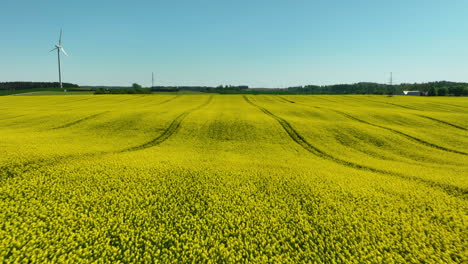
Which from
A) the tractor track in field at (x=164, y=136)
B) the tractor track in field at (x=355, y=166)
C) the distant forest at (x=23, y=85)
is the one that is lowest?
the tractor track in field at (x=355, y=166)

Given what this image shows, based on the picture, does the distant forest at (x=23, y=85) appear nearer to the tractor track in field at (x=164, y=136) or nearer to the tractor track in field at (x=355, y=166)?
the tractor track in field at (x=164, y=136)

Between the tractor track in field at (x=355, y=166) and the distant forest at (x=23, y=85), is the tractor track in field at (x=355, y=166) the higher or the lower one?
the lower one

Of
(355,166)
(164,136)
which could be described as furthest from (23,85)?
(355,166)

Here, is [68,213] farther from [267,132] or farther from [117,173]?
[267,132]

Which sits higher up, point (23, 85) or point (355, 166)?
point (23, 85)

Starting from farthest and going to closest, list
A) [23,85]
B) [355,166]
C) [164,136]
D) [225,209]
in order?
[23,85], [164,136], [355,166], [225,209]

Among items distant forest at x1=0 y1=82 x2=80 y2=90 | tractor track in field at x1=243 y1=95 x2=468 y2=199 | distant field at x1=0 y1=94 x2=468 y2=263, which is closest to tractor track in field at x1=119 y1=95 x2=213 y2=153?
distant field at x1=0 y1=94 x2=468 y2=263

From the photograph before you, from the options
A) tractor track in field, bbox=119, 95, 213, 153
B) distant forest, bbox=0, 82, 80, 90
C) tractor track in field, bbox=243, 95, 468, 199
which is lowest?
tractor track in field, bbox=243, 95, 468, 199

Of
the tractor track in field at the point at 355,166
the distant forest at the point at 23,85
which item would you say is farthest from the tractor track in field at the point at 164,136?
the distant forest at the point at 23,85

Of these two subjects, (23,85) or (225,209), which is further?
(23,85)

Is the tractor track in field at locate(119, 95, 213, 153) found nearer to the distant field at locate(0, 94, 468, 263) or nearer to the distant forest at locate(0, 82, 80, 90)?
the distant field at locate(0, 94, 468, 263)

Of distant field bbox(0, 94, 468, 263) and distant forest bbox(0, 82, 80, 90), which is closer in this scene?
distant field bbox(0, 94, 468, 263)

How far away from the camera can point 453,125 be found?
2784cm

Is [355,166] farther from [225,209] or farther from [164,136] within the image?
[164,136]
